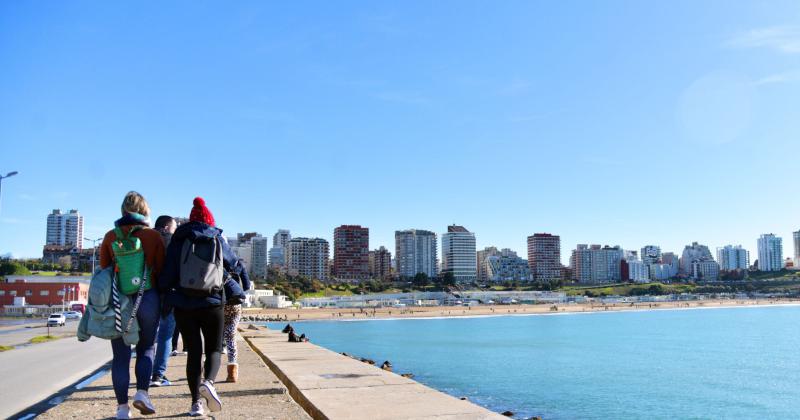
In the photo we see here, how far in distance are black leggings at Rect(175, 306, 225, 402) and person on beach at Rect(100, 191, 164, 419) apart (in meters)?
0.25

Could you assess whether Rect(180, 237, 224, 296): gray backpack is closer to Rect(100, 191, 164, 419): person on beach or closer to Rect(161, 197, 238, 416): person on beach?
Rect(161, 197, 238, 416): person on beach

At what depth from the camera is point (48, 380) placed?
1144 centimetres

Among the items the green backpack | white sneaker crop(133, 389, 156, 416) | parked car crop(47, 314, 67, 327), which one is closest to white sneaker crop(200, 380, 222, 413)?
white sneaker crop(133, 389, 156, 416)

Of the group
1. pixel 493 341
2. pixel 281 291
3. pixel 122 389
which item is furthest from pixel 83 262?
pixel 122 389

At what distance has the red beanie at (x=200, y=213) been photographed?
5.65 metres

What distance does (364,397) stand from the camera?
23.1ft

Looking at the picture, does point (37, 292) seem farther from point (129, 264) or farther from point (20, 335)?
point (129, 264)

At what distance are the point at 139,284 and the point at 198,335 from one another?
28.9 inches

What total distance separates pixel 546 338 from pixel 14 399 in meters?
59.3

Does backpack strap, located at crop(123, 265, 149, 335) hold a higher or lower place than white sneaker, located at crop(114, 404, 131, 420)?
higher

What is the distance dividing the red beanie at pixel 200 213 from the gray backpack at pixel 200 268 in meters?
0.27

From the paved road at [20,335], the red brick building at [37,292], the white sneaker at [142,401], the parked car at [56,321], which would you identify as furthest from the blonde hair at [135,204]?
the red brick building at [37,292]

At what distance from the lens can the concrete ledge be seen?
589cm

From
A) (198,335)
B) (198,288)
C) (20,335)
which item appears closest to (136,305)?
(198,288)
